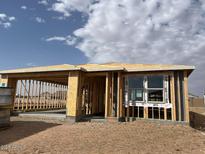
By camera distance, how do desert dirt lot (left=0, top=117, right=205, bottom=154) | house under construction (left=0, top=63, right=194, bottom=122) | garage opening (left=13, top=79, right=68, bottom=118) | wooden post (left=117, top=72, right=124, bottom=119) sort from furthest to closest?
1. garage opening (left=13, top=79, right=68, bottom=118)
2. wooden post (left=117, top=72, right=124, bottom=119)
3. house under construction (left=0, top=63, right=194, bottom=122)
4. desert dirt lot (left=0, top=117, right=205, bottom=154)

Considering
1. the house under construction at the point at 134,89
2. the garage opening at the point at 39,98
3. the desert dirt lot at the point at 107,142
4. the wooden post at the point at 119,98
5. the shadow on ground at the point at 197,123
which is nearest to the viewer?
the desert dirt lot at the point at 107,142

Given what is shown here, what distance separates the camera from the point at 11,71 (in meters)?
15.2

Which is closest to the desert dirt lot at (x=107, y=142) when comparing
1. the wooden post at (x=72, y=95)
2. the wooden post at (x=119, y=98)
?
the wooden post at (x=119, y=98)

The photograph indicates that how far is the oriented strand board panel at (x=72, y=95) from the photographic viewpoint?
12.6 m

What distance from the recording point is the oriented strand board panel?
12.6m

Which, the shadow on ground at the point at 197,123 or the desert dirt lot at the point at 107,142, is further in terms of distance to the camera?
the shadow on ground at the point at 197,123

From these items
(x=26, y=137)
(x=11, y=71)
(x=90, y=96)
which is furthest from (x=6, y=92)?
(x=90, y=96)

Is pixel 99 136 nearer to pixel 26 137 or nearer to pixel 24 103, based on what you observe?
pixel 26 137

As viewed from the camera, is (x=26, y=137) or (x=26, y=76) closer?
(x=26, y=137)

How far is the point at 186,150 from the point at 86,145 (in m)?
3.47

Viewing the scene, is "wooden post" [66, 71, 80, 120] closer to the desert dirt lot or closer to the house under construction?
the house under construction

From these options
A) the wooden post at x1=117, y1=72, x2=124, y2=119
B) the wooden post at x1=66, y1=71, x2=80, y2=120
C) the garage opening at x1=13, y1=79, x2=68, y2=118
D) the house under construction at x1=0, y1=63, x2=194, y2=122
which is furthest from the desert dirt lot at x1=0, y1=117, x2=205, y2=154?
the garage opening at x1=13, y1=79, x2=68, y2=118

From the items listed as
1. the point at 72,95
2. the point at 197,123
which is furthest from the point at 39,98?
the point at 197,123

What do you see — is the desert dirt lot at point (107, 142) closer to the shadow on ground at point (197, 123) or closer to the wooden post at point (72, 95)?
the shadow on ground at point (197, 123)
